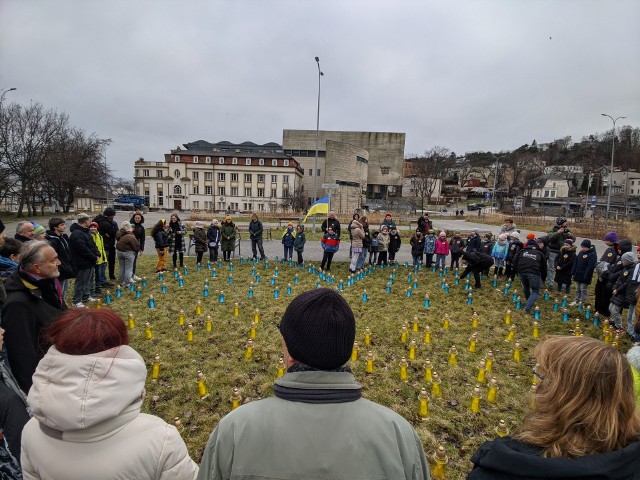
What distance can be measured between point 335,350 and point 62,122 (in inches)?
2116

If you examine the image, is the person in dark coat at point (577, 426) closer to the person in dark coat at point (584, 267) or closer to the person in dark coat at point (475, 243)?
the person in dark coat at point (584, 267)

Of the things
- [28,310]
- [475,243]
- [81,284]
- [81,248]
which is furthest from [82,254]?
[475,243]

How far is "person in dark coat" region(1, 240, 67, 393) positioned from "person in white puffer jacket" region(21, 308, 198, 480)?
1522 millimetres

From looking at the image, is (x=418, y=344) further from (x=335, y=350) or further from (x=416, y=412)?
(x=335, y=350)

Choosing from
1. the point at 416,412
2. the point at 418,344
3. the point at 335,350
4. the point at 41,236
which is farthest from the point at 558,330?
the point at 41,236

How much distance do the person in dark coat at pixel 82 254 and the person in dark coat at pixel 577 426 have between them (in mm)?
9179

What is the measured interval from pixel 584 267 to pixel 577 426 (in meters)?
9.55

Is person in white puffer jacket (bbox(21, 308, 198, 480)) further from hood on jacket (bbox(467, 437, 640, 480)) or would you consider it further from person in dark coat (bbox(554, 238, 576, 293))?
person in dark coat (bbox(554, 238, 576, 293))

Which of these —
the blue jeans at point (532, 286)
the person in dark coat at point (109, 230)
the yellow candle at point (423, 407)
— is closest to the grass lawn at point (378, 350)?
the yellow candle at point (423, 407)

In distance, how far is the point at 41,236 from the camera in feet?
22.6

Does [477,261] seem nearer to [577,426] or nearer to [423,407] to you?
[423,407]

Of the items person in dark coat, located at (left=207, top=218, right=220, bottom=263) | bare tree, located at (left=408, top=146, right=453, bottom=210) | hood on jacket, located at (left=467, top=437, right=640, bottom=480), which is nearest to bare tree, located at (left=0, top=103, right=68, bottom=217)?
person in dark coat, located at (left=207, top=218, right=220, bottom=263)

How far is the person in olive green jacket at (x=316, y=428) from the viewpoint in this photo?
1.40 m

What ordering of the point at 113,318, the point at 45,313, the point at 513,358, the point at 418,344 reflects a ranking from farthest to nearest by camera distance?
the point at 418,344
the point at 513,358
the point at 45,313
the point at 113,318
